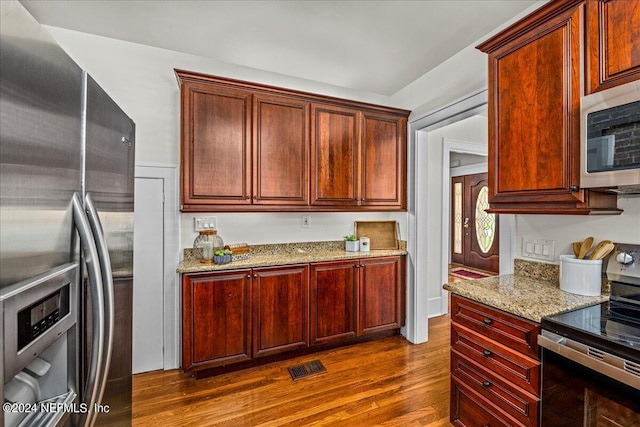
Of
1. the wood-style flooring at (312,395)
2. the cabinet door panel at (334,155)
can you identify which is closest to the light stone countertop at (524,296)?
the wood-style flooring at (312,395)

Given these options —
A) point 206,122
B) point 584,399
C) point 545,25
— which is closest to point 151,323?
point 206,122

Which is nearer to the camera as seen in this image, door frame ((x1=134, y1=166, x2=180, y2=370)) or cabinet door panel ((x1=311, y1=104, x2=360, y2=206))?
door frame ((x1=134, y1=166, x2=180, y2=370))

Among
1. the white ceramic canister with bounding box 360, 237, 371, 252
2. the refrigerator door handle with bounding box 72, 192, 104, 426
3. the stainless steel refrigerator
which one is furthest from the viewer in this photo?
the white ceramic canister with bounding box 360, 237, 371, 252

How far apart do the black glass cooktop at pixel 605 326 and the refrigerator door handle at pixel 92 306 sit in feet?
5.49

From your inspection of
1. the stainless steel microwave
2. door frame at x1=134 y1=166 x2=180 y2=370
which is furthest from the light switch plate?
door frame at x1=134 y1=166 x2=180 y2=370

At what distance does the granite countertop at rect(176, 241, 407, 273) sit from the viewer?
93.2 inches

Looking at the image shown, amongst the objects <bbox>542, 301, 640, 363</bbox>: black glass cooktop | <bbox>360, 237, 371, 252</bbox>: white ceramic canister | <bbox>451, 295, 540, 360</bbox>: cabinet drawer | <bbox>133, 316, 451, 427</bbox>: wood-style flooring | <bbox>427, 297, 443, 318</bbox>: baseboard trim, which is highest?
<bbox>360, 237, 371, 252</bbox>: white ceramic canister

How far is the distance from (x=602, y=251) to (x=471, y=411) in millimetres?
1133

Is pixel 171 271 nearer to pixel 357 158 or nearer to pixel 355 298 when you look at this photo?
pixel 355 298

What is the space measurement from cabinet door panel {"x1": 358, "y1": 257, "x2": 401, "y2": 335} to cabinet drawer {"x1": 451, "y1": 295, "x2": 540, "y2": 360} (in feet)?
3.84

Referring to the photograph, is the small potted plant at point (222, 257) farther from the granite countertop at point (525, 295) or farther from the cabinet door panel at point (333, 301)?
the granite countertop at point (525, 295)

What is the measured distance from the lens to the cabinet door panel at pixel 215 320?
227cm

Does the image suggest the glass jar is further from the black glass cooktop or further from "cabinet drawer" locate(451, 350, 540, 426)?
the black glass cooktop

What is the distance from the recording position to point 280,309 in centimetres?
256
